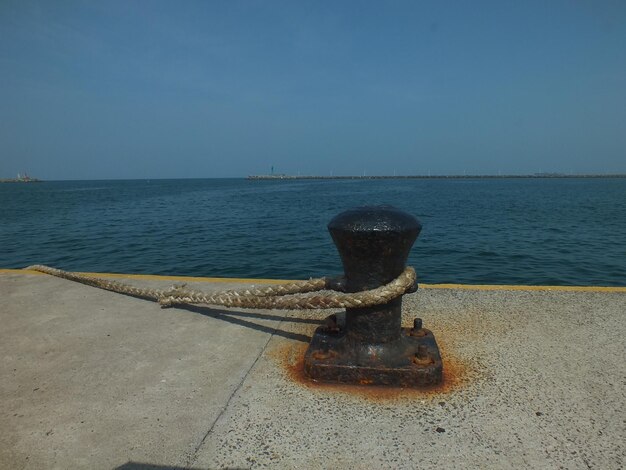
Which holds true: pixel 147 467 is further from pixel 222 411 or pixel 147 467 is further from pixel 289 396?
pixel 289 396

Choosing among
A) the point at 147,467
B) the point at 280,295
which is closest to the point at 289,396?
the point at 147,467

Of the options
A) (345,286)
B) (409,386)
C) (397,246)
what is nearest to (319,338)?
(345,286)

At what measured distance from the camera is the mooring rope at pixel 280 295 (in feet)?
6.94

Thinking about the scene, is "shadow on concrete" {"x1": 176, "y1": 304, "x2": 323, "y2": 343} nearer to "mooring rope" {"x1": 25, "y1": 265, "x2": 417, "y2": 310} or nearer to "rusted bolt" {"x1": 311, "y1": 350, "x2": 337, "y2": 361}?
"mooring rope" {"x1": 25, "y1": 265, "x2": 417, "y2": 310}

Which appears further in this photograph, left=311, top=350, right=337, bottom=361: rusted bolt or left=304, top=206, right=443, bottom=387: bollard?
left=311, top=350, right=337, bottom=361: rusted bolt

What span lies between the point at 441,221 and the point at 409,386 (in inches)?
767

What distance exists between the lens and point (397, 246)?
2.07m

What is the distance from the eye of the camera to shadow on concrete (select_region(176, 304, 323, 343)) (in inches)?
107

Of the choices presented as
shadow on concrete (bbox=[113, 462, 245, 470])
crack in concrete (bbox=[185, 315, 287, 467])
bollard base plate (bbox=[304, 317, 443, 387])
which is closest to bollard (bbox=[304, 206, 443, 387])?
bollard base plate (bbox=[304, 317, 443, 387])

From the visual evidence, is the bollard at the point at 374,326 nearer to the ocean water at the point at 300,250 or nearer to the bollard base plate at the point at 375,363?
the bollard base plate at the point at 375,363

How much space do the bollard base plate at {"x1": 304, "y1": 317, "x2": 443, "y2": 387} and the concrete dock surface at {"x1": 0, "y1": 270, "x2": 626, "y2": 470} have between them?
0.06 metres

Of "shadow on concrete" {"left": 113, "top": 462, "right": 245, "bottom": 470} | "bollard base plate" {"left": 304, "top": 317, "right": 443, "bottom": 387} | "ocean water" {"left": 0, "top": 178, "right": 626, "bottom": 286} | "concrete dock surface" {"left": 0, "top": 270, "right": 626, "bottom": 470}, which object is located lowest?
"ocean water" {"left": 0, "top": 178, "right": 626, "bottom": 286}

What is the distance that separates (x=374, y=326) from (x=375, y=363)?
20 cm

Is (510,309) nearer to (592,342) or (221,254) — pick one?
(592,342)
